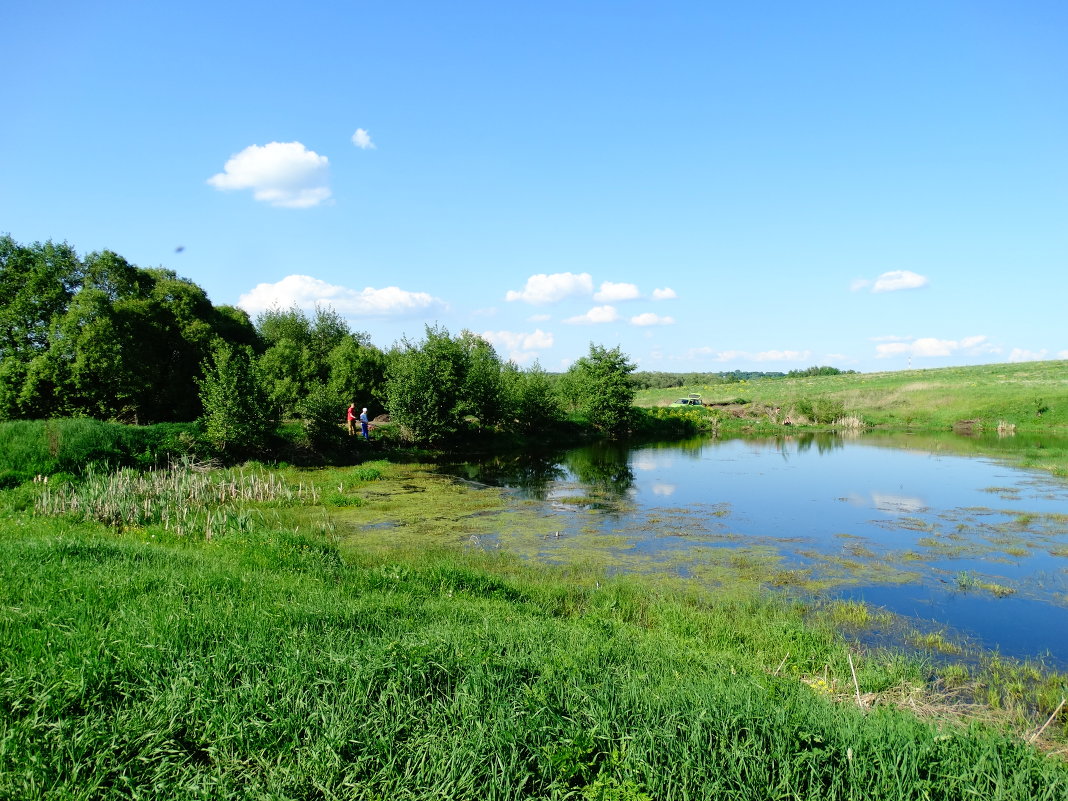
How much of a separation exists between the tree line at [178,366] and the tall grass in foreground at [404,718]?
18.2 metres

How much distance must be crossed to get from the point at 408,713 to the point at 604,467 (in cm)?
2526

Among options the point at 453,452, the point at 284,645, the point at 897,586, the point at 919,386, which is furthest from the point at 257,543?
the point at 919,386

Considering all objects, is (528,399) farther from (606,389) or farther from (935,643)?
(935,643)

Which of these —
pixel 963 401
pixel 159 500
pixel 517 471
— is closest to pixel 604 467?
pixel 517 471

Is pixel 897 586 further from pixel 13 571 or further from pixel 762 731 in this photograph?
pixel 13 571

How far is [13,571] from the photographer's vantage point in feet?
24.3

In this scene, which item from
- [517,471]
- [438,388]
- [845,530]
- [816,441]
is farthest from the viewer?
[816,441]

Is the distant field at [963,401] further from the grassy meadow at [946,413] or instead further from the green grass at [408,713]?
the green grass at [408,713]

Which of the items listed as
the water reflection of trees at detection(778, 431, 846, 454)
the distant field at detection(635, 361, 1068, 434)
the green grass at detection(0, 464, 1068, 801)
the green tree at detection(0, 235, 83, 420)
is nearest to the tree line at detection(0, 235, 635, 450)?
the green tree at detection(0, 235, 83, 420)

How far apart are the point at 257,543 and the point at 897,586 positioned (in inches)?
480

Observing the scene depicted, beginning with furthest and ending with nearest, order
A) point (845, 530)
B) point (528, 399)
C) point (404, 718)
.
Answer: point (528, 399), point (845, 530), point (404, 718)

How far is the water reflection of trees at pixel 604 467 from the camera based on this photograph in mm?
23609

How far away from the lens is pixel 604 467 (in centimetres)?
2927

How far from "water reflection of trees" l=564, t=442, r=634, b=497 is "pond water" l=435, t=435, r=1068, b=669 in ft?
0.44
